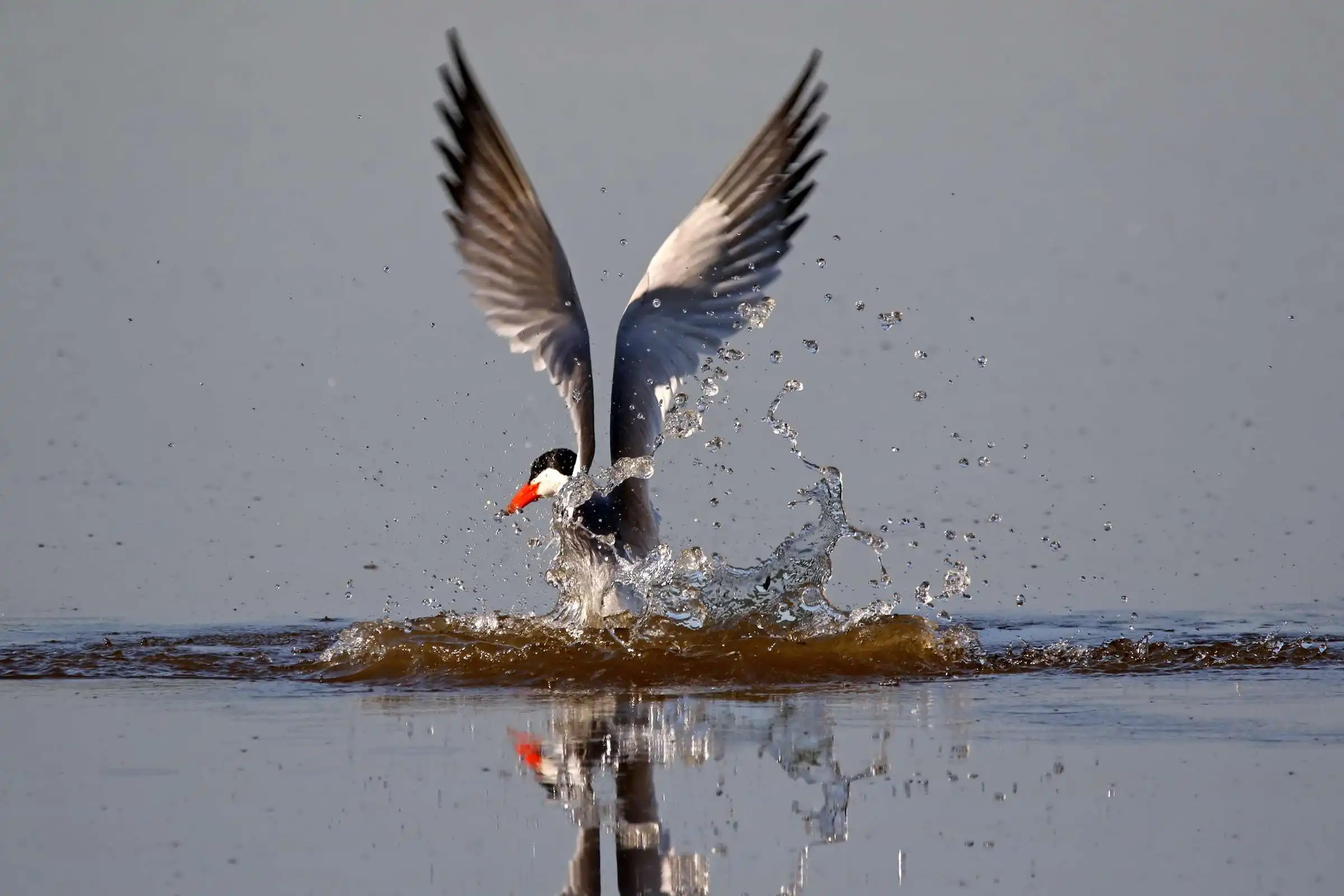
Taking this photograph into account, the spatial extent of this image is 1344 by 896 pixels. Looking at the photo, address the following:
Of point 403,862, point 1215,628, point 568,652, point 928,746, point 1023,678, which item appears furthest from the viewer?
point 1215,628

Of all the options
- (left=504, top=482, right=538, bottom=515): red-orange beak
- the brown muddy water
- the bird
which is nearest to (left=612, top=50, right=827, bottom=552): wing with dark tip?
the bird

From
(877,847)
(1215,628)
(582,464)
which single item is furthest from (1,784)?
(1215,628)

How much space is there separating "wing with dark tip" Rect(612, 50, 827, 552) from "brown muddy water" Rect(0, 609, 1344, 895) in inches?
64.6

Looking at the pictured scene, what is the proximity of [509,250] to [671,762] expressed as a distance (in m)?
4.20

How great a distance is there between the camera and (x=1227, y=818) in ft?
13.3

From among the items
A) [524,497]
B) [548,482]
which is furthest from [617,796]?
[524,497]

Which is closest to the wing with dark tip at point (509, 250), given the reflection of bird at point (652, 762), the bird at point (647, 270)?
the bird at point (647, 270)

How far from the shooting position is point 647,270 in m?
8.44

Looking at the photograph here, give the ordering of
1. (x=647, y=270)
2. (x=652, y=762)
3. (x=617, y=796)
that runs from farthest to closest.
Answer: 1. (x=647, y=270)
2. (x=652, y=762)
3. (x=617, y=796)

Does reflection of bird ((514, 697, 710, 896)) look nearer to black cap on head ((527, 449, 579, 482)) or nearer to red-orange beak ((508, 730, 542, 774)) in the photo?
red-orange beak ((508, 730, 542, 774))

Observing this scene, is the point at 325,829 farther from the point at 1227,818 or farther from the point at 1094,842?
the point at 1227,818

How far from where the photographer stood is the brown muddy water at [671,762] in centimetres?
372

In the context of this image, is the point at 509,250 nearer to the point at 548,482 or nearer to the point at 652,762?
the point at 548,482

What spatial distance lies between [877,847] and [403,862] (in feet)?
3.05
